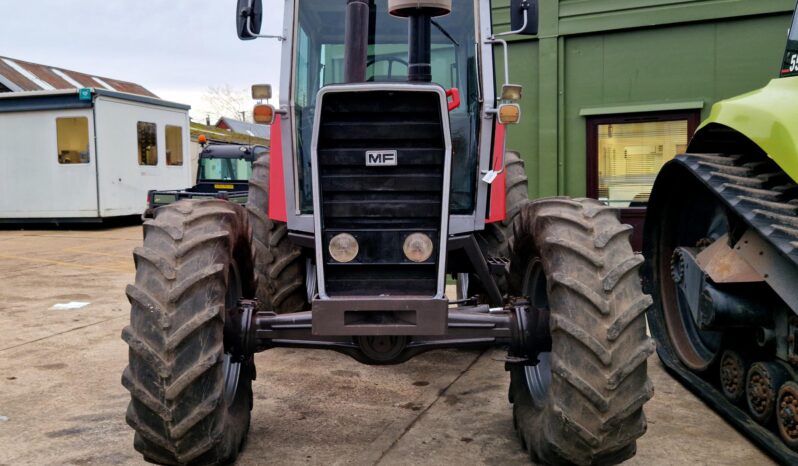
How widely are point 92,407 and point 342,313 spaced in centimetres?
219

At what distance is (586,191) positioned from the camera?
915 cm

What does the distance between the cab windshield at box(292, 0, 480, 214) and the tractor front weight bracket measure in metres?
0.93

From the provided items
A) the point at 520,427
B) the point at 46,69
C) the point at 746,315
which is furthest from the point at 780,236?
the point at 46,69

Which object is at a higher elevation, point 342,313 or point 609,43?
point 609,43

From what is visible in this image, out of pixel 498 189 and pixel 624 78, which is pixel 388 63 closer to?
pixel 498 189

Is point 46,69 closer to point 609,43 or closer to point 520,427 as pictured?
point 609,43

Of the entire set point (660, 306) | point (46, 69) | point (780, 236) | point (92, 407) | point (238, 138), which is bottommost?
point (92, 407)

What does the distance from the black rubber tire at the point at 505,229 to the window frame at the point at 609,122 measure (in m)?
3.44

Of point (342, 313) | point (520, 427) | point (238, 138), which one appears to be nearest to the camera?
point (342, 313)

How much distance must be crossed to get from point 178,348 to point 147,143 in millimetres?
15948

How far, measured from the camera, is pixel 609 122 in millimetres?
8969

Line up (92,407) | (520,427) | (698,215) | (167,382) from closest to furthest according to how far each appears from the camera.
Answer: (167,382) < (520,427) < (92,407) < (698,215)

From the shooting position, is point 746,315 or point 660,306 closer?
point 746,315

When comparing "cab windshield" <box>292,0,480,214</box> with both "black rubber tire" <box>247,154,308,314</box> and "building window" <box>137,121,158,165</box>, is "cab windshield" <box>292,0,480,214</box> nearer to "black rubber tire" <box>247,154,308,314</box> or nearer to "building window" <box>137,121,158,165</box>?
"black rubber tire" <box>247,154,308,314</box>
